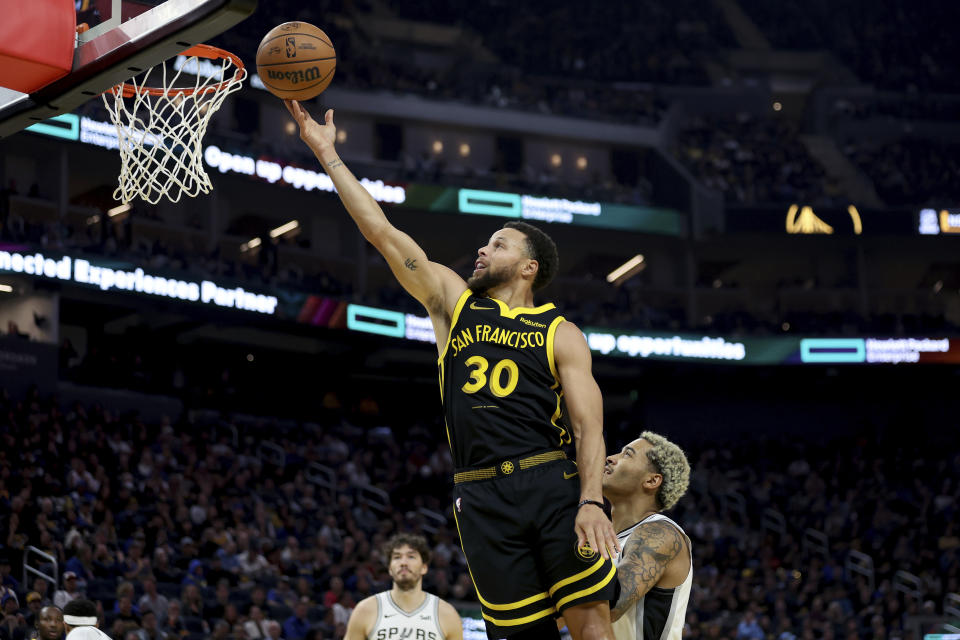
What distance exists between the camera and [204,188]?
23.7ft

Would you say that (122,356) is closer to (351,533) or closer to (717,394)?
(351,533)

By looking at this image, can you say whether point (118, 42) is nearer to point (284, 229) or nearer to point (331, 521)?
point (331, 521)

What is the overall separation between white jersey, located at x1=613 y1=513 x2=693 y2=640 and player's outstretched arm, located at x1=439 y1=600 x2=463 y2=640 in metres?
2.67

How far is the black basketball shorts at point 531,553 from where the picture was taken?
12.6ft

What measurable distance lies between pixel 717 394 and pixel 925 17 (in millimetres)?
15323

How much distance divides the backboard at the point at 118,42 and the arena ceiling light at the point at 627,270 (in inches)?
996

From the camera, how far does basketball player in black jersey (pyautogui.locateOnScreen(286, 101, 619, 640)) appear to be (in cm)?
386

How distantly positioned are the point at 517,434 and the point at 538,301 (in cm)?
2148

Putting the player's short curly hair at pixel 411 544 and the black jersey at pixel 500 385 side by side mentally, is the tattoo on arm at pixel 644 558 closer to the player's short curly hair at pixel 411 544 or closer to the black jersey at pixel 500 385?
the black jersey at pixel 500 385

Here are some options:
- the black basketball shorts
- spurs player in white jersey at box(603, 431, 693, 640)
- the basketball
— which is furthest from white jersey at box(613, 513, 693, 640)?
the basketball

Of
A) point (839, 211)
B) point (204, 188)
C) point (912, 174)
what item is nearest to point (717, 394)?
point (839, 211)

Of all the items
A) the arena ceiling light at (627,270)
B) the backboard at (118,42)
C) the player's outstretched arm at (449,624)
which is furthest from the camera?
the arena ceiling light at (627,270)

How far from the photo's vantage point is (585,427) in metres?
3.96

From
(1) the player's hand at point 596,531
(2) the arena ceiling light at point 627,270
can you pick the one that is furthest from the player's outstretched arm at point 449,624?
(2) the arena ceiling light at point 627,270
